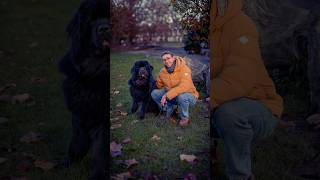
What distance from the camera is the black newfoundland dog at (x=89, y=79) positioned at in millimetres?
3309

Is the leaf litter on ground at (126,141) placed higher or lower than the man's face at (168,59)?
lower

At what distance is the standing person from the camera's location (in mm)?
3354

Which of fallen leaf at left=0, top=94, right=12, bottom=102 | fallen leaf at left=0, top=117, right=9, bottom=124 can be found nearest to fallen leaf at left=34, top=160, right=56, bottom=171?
fallen leaf at left=0, top=117, right=9, bottom=124

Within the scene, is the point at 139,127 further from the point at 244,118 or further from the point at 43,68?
the point at 43,68

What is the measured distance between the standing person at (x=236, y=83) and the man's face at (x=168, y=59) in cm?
30

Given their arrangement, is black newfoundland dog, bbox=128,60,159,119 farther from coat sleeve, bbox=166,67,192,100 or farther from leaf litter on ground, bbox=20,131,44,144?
leaf litter on ground, bbox=20,131,44,144

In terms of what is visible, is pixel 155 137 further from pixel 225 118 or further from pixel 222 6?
pixel 222 6

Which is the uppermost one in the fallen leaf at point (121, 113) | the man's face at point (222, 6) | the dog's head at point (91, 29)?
the man's face at point (222, 6)

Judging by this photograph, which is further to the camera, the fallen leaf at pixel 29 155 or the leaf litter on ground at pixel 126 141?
the fallen leaf at pixel 29 155

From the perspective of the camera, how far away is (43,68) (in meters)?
3.80

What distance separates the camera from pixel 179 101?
3.41 metres

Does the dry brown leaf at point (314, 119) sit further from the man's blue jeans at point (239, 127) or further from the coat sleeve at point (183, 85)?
the coat sleeve at point (183, 85)

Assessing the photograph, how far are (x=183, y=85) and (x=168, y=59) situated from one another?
227 mm

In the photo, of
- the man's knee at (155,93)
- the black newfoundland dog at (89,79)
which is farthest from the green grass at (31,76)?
the man's knee at (155,93)
